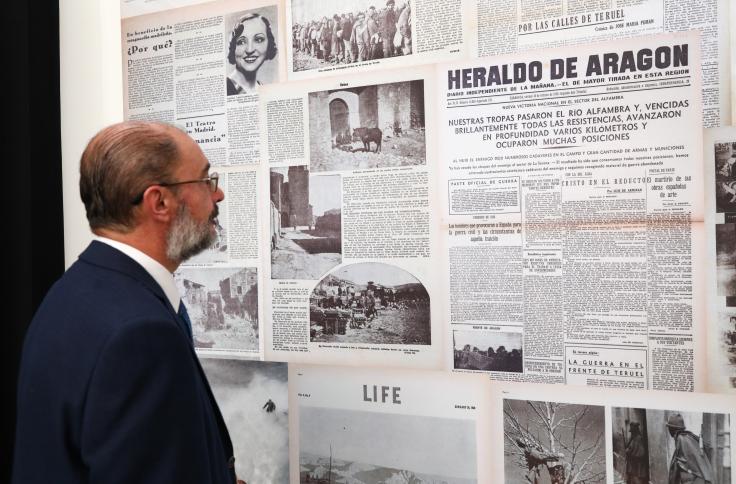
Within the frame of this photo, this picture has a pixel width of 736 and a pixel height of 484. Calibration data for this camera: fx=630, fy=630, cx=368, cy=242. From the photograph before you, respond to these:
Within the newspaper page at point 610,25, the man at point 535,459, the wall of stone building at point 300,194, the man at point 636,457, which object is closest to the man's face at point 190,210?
the wall of stone building at point 300,194

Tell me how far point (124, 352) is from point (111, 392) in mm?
54

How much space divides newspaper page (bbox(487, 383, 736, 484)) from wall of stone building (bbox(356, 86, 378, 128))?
2.22 feet

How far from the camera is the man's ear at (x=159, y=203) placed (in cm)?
104

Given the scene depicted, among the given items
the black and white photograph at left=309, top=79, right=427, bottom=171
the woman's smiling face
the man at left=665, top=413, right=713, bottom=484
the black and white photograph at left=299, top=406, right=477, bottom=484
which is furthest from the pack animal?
the man at left=665, top=413, right=713, bottom=484

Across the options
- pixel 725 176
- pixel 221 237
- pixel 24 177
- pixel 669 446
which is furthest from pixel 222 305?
pixel 725 176

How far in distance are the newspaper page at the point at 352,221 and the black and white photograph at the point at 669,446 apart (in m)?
0.42

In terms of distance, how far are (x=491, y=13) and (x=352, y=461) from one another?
43.0 inches

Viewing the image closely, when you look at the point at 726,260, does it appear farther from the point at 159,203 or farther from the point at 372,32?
the point at 159,203

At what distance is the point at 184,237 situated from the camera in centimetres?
108

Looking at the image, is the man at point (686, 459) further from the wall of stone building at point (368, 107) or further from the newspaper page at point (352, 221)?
the wall of stone building at point (368, 107)

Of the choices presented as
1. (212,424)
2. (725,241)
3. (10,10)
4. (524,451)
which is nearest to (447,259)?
(524,451)

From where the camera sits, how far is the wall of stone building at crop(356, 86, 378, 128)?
1491 millimetres

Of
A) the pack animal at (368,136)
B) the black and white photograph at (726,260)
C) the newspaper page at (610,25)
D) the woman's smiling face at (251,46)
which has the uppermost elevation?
the woman's smiling face at (251,46)

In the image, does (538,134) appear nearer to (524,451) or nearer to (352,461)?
(524,451)
